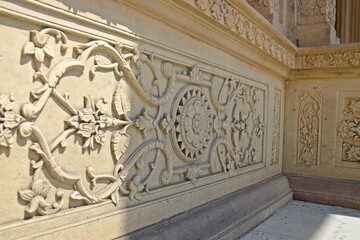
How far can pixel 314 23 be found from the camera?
322 cm

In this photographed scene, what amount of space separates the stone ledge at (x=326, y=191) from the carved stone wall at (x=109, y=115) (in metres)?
1.29

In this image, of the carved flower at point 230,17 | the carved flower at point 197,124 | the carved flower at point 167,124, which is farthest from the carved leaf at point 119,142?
the carved flower at point 230,17

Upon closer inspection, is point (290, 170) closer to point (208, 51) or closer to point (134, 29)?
point (208, 51)

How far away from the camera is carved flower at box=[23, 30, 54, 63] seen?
0.89m

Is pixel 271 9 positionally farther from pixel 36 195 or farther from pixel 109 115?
pixel 36 195

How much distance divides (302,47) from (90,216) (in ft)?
9.35

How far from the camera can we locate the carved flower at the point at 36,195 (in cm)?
90

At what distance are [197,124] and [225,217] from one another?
0.59 m

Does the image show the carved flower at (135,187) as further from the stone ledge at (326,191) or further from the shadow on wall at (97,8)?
the stone ledge at (326,191)

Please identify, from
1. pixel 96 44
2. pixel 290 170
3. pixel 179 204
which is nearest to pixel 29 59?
pixel 96 44

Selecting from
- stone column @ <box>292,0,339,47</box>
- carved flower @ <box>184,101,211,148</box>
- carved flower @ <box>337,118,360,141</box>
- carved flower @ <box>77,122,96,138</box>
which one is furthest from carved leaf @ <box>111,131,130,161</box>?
stone column @ <box>292,0,339,47</box>

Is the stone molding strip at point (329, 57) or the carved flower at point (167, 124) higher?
the stone molding strip at point (329, 57)

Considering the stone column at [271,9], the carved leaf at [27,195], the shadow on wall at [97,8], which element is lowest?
the carved leaf at [27,195]

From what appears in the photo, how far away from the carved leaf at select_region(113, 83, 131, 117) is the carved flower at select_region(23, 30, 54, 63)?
12.5 inches
